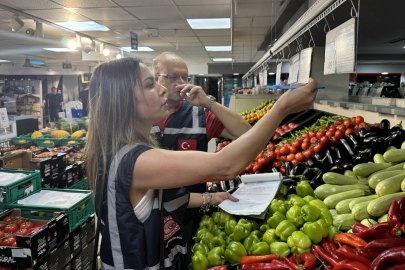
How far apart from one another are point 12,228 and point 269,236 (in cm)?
222

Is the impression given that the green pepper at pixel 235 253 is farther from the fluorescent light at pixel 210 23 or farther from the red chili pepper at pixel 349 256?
the fluorescent light at pixel 210 23

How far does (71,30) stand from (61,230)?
667 cm

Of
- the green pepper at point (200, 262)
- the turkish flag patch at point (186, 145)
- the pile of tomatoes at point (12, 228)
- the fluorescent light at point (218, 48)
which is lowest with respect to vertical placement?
the pile of tomatoes at point (12, 228)

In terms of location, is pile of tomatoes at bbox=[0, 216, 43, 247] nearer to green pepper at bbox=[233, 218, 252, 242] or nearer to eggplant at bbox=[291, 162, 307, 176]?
green pepper at bbox=[233, 218, 252, 242]

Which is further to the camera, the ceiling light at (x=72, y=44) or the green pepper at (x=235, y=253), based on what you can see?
the ceiling light at (x=72, y=44)

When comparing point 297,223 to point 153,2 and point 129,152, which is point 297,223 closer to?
point 129,152

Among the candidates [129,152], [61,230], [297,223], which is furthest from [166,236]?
[61,230]

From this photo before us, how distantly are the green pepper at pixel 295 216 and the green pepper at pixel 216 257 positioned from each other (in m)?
0.39

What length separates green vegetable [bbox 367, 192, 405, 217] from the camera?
1.50m

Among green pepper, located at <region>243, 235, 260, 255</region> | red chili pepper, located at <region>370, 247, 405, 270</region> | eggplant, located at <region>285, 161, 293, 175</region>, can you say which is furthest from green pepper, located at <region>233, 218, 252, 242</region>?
eggplant, located at <region>285, 161, 293, 175</region>

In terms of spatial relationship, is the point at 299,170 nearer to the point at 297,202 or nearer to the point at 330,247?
the point at 297,202

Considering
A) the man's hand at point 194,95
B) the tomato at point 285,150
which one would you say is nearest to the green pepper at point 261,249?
the man's hand at point 194,95

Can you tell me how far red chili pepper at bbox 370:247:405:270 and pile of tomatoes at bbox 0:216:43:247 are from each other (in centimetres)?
253

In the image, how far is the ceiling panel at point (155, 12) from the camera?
230 inches
